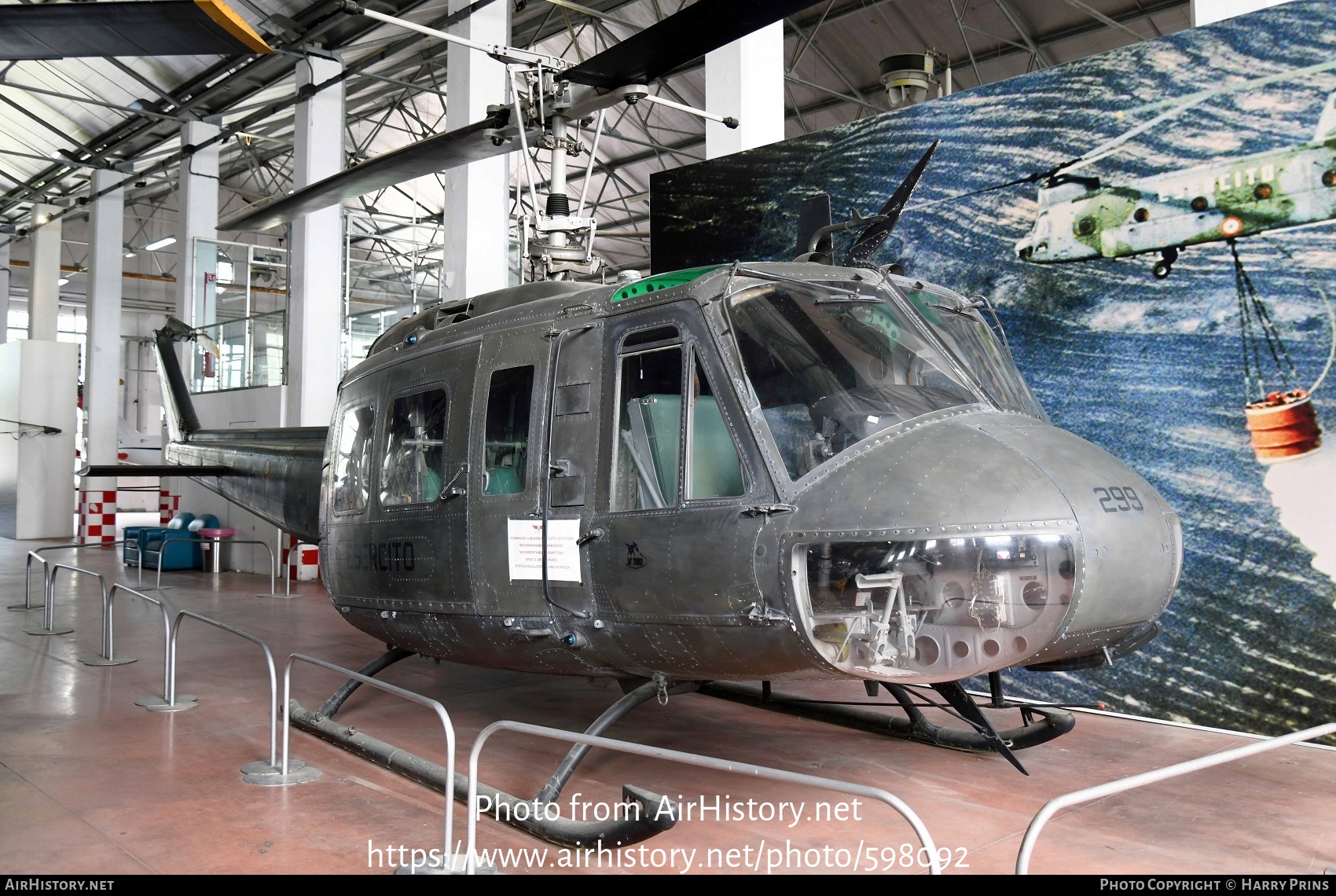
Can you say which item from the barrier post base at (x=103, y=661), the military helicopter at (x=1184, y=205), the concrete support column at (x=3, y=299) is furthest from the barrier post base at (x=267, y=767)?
the concrete support column at (x=3, y=299)

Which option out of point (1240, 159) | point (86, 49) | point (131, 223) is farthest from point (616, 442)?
point (131, 223)

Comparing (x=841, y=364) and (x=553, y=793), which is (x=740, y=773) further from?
(x=841, y=364)

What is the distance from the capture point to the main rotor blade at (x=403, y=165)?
→ 20.8 feet

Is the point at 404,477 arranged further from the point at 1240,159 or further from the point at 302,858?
the point at 1240,159

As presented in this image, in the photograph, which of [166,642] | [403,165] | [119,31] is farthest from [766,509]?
[166,642]

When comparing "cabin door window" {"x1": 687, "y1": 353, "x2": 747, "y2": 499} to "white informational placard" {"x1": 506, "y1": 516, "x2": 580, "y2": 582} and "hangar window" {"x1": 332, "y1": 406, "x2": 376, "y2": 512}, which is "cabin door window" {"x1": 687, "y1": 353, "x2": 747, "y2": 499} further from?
"hangar window" {"x1": 332, "y1": 406, "x2": 376, "y2": 512}

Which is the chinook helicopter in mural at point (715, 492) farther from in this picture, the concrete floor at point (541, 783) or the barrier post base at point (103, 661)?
the barrier post base at point (103, 661)

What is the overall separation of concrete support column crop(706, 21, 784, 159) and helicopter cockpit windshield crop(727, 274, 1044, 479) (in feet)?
17.1

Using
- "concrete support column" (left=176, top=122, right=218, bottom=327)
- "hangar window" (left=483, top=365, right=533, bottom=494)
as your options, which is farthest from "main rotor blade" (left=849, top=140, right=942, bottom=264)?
"concrete support column" (left=176, top=122, right=218, bottom=327)

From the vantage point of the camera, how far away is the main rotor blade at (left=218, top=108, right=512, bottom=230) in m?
6.34

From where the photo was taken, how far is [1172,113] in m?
6.71

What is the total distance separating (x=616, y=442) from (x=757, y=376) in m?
0.86

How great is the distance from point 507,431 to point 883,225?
2269 mm

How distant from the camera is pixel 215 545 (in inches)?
623
